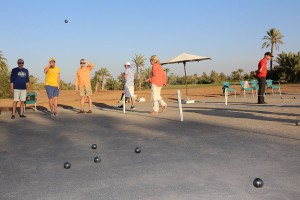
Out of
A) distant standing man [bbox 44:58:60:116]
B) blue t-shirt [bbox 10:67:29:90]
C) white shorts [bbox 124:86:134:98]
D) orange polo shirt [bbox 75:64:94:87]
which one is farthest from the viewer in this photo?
white shorts [bbox 124:86:134:98]

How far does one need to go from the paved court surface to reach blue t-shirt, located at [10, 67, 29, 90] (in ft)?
11.2

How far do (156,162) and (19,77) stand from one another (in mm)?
8417

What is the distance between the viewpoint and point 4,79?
3722 cm

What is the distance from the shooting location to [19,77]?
12.2m

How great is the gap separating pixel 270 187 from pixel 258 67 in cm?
1171

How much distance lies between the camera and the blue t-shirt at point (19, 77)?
39.8ft

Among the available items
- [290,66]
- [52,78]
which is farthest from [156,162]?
[290,66]

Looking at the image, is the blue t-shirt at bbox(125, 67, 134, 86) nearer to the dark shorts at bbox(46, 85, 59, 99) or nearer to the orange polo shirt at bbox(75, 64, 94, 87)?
the orange polo shirt at bbox(75, 64, 94, 87)

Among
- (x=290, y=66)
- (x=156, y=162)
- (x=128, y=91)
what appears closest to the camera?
(x=156, y=162)

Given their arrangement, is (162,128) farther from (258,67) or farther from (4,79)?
(4,79)

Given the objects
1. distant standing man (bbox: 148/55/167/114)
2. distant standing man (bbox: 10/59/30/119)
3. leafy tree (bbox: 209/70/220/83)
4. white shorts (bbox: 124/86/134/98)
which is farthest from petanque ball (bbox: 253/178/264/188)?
leafy tree (bbox: 209/70/220/83)

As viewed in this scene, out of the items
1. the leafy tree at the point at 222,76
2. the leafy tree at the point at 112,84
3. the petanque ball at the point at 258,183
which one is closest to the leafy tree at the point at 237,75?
the leafy tree at the point at 222,76

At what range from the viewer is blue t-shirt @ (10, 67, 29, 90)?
39.8 ft

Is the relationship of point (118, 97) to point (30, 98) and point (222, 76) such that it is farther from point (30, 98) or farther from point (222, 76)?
point (222, 76)
